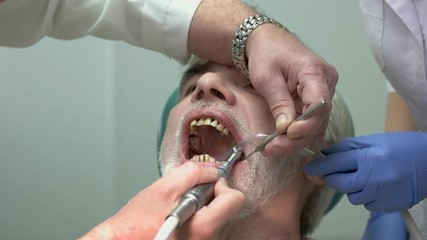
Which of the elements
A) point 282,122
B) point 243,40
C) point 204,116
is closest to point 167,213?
point 282,122

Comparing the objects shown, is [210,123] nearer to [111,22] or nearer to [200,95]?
[200,95]

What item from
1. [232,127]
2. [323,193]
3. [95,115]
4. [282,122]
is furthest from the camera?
[95,115]

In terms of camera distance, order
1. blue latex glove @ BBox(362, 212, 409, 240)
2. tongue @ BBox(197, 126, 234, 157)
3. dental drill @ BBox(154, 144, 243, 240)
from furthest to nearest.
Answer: blue latex glove @ BBox(362, 212, 409, 240)
tongue @ BBox(197, 126, 234, 157)
dental drill @ BBox(154, 144, 243, 240)

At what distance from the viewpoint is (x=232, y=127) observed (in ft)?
3.91

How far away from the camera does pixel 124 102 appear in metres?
2.13

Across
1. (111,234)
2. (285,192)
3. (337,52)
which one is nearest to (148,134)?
(337,52)

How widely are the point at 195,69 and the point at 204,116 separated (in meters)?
0.22

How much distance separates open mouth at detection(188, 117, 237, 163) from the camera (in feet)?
4.14

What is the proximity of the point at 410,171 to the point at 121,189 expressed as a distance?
1.33 meters

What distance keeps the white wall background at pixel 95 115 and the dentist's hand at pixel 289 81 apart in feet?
2.70

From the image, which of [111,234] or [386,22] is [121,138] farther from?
[111,234]

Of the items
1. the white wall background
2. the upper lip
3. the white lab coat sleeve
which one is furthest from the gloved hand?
the white wall background

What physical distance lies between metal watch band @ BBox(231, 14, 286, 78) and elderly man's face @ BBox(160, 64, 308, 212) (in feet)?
0.14

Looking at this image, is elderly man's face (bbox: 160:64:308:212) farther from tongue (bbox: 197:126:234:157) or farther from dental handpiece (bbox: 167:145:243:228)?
dental handpiece (bbox: 167:145:243:228)
